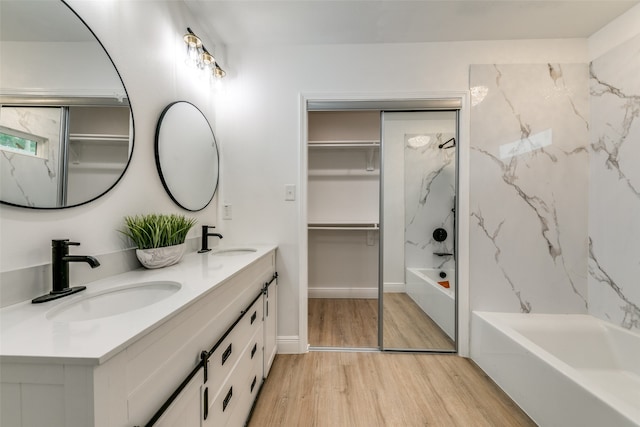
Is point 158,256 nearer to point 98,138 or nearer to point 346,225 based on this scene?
point 98,138

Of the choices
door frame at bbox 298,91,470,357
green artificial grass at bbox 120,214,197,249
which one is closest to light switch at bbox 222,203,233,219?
door frame at bbox 298,91,470,357

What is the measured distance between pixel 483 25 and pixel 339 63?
1.04 metres

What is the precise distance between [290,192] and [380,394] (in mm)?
1490

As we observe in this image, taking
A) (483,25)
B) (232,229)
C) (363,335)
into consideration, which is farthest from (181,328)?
(483,25)

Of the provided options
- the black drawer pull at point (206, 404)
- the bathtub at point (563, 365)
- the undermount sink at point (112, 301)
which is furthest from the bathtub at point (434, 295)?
the undermount sink at point (112, 301)

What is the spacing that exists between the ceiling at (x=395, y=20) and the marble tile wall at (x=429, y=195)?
761 millimetres

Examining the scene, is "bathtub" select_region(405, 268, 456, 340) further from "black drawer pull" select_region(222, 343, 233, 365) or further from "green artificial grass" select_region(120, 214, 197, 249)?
"green artificial grass" select_region(120, 214, 197, 249)

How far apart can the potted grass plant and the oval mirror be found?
0.19 metres

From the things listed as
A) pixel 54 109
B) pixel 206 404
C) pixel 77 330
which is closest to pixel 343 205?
pixel 206 404

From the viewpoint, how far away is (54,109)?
0.79 metres

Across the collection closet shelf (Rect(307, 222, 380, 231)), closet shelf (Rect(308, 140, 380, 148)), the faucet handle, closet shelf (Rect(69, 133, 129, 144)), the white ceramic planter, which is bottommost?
the white ceramic planter

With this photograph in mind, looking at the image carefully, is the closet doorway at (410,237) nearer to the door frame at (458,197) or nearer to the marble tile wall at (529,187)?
the door frame at (458,197)

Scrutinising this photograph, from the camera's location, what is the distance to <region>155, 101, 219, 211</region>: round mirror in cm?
133

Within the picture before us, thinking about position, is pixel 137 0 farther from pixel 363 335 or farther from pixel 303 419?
pixel 363 335
